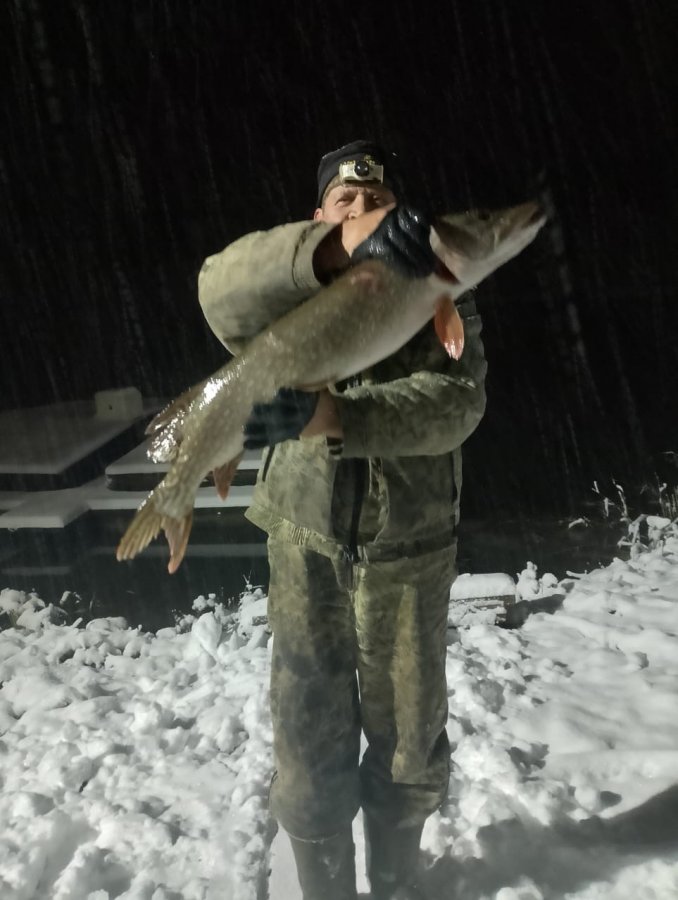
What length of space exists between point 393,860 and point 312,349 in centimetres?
169

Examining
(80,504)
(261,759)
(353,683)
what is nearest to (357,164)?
(353,683)

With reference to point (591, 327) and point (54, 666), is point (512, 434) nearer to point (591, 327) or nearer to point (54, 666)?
point (591, 327)

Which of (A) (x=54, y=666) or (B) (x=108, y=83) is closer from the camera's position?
(A) (x=54, y=666)

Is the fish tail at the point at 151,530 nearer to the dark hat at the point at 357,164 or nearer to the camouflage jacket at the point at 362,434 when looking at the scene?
the camouflage jacket at the point at 362,434

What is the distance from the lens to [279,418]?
1367 mm

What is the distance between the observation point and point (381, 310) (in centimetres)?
145

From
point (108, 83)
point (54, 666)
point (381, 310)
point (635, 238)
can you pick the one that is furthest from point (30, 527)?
point (635, 238)

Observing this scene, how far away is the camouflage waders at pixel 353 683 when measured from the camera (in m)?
1.79

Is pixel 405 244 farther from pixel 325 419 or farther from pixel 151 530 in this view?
pixel 151 530

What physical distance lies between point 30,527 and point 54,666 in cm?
178

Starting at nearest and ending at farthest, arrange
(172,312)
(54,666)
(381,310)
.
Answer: (381,310) < (54,666) < (172,312)

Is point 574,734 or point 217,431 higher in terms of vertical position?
point 217,431

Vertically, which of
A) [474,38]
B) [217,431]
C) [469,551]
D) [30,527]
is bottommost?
[469,551]

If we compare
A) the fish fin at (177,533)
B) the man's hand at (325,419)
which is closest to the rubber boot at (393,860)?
the fish fin at (177,533)
